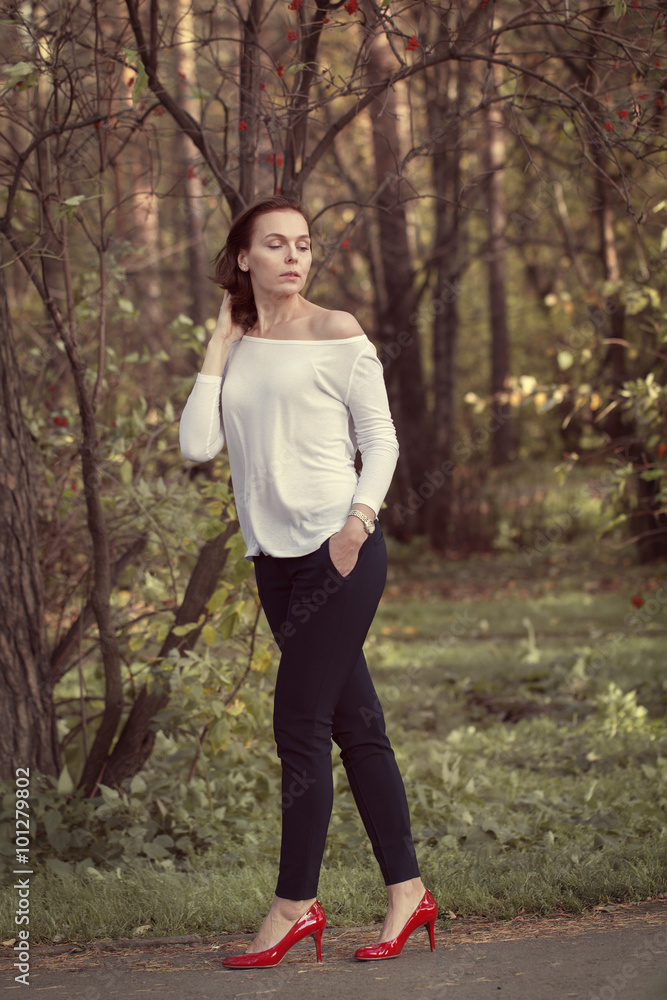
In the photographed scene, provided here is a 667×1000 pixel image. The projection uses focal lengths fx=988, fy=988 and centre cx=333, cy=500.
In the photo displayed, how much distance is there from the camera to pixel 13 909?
3242mm

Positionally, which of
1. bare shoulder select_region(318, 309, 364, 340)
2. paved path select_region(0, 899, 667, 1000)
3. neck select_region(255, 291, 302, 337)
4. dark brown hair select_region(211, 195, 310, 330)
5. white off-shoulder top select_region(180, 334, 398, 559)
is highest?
dark brown hair select_region(211, 195, 310, 330)

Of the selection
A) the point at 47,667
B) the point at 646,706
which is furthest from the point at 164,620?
the point at 646,706

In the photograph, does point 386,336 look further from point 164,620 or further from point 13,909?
point 13,909

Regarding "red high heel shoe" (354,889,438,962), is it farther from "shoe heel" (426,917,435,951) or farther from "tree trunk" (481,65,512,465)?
"tree trunk" (481,65,512,465)

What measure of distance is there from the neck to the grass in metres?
1.85

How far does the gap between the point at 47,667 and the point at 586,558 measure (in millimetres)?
9598

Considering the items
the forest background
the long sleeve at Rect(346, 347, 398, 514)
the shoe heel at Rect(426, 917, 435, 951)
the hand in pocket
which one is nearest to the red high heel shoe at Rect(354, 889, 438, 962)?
the shoe heel at Rect(426, 917, 435, 951)

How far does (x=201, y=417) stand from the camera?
2.81 metres

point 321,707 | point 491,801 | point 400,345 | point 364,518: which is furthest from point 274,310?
point 400,345

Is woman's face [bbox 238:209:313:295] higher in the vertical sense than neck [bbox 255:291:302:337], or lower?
higher

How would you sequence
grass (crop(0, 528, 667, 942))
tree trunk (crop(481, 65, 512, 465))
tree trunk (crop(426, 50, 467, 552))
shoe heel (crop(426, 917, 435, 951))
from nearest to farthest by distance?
shoe heel (crop(426, 917, 435, 951)) → grass (crop(0, 528, 667, 942)) → tree trunk (crop(426, 50, 467, 552)) → tree trunk (crop(481, 65, 512, 465))

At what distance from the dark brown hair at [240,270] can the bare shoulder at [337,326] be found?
28cm

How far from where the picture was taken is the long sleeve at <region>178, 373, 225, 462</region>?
2811mm

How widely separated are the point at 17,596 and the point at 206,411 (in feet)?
5.00
